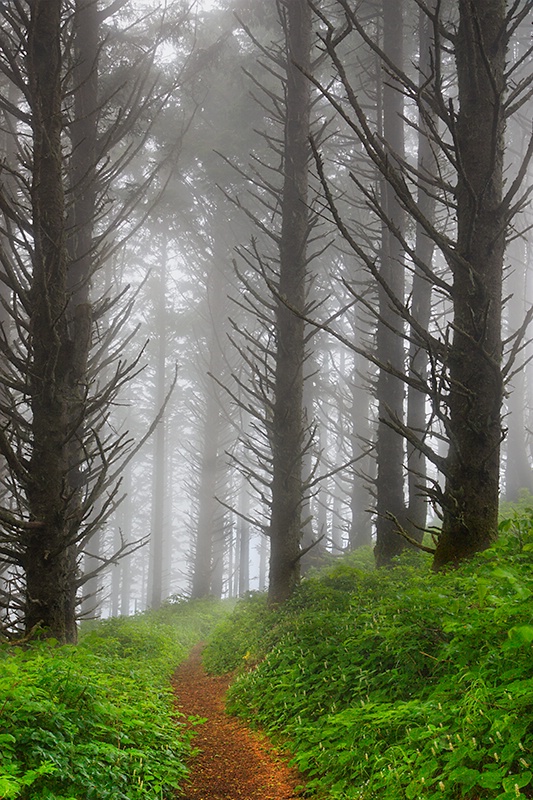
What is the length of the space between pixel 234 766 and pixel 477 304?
3.60 metres

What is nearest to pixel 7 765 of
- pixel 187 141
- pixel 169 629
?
pixel 169 629

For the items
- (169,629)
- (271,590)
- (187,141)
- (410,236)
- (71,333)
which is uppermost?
(187,141)

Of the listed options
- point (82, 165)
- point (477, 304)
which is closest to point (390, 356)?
point (477, 304)

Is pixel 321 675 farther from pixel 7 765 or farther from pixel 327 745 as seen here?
pixel 7 765

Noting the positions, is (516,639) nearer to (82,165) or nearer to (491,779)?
(491,779)

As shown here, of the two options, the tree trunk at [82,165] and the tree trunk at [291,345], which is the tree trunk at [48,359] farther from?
the tree trunk at [291,345]

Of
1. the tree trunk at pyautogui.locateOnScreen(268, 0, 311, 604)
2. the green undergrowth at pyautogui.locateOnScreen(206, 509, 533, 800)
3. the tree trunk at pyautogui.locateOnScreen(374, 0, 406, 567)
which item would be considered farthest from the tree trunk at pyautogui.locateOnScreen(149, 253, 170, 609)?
the green undergrowth at pyautogui.locateOnScreen(206, 509, 533, 800)

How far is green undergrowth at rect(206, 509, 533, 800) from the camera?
7.84 feet

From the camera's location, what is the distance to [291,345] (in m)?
8.11

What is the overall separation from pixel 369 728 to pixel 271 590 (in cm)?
500

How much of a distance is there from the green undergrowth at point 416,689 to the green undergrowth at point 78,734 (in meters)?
0.86

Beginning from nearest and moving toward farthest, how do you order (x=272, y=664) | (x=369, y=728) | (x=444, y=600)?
1. (x=369, y=728)
2. (x=444, y=600)
3. (x=272, y=664)

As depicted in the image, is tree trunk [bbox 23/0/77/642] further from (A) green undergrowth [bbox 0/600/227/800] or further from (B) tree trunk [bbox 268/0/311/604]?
(B) tree trunk [bbox 268/0/311/604]

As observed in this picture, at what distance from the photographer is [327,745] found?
3.44 m
